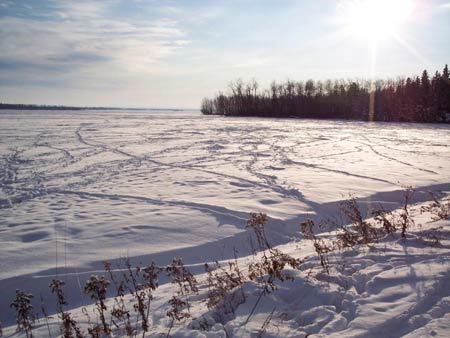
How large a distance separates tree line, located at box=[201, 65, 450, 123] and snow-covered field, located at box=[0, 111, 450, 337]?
45339 millimetres

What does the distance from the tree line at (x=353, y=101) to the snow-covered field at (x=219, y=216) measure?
45.3 m

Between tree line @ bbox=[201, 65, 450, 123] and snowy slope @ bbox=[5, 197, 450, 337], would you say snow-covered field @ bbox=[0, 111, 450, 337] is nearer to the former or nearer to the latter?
snowy slope @ bbox=[5, 197, 450, 337]

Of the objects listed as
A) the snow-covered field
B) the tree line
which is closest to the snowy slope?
the snow-covered field

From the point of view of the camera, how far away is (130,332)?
12.1ft

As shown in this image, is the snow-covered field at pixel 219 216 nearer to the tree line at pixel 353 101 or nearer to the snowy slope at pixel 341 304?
the snowy slope at pixel 341 304

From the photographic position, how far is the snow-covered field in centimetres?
379

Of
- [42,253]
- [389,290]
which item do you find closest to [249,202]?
[42,253]

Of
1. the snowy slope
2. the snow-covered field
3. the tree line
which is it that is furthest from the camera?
the tree line

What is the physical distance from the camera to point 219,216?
29.0ft

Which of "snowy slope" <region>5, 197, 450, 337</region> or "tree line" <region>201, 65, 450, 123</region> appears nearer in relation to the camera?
"snowy slope" <region>5, 197, 450, 337</region>

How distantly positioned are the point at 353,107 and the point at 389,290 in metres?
73.4

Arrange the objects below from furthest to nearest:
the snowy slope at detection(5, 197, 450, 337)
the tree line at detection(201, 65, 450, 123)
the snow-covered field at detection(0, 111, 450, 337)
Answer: the tree line at detection(201, 65, 450, 123)
the snow-covered field at detection(0, 111, 450, 337)
the snowy slope at detection(5, 197, 450, 337)

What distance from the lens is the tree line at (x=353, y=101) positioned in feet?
193

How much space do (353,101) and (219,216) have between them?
230 feet
